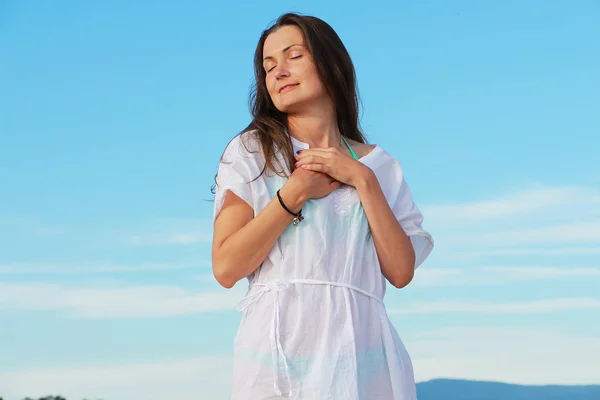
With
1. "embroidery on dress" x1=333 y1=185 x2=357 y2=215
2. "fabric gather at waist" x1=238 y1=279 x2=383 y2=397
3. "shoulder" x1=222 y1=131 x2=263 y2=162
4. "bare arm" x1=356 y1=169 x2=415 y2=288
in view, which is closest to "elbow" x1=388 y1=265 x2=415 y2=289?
"bare arm" x1=356 y1=169 x2=415 y2=288

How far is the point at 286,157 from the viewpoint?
334cm

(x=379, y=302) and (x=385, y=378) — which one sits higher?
(x=379, y=302)

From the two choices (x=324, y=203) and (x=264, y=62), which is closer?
(x=324, y=203)

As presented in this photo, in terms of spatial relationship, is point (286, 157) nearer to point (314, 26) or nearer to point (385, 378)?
point (314, 26)

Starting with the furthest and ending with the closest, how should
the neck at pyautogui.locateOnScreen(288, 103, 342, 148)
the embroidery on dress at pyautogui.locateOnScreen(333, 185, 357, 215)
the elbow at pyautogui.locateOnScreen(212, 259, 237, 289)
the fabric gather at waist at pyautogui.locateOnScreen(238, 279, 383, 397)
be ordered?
the neck at pyautogui.locateOnScreen(288, 103, 342, 148), the embroidery on dress at pyautogui.locateOnScreen(333, 185, 357, 215), the elbow at pyautogui.locateOnScreen(212, 259, 237, 289), the fabric gather at waist at pyautogui.locateOnScreen(238, 279, 383, 397)

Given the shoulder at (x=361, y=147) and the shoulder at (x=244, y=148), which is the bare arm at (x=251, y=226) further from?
the shoulder at (x=361, y=147)

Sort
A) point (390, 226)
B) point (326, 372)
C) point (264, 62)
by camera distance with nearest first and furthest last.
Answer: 1. point (326, 372)
2. point (390, 226)
3. point (264, 62)

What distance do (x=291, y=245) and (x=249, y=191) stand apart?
25cm

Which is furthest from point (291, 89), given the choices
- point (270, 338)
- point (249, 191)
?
point (270, 338)

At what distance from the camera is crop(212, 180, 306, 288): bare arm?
3.08 meters

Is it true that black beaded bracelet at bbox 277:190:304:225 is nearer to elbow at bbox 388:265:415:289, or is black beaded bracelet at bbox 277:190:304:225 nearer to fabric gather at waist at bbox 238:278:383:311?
fabric gather at waist at bbox 238:278:383:311

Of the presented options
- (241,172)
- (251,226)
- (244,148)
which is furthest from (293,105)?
(251,226)

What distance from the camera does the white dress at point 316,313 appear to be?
10.1 feet

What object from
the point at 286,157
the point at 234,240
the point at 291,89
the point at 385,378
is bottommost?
the point at 385,378
